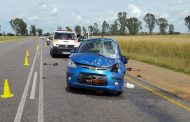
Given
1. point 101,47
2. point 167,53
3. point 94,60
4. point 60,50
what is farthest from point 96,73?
point 60,50

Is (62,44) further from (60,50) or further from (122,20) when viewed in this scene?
(122,20)

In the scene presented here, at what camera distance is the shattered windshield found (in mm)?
11375

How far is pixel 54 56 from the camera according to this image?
26.8 metres

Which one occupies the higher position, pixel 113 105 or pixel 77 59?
pixel 77 59

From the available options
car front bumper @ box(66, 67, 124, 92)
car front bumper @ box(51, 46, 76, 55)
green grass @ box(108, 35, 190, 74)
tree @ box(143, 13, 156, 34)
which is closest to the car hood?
car front bumper @ box(66, 67, 124, 92)

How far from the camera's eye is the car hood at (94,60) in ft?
33.3

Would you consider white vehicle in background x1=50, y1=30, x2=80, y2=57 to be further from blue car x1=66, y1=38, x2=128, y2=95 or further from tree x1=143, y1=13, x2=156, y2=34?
tree x1=143, y1=13, x2=156, y2=34

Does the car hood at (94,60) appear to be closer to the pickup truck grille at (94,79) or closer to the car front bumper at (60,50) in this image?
the pickup truck grille at (94,79)

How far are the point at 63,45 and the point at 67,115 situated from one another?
19000 mm

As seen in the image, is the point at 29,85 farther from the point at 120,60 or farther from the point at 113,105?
the point at 113,105

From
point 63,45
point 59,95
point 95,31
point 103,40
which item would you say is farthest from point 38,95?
point 95,31

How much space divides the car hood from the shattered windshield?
1.89 ft

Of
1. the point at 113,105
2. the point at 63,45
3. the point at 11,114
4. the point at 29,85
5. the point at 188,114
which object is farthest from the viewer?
the point at 63,45

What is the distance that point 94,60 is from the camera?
10297 millimetres
